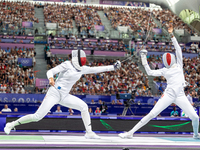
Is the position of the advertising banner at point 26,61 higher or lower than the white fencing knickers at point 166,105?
higher

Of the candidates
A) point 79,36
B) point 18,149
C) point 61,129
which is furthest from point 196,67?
point 18,149

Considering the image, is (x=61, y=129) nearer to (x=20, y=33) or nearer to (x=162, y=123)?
(x=162, y=123)

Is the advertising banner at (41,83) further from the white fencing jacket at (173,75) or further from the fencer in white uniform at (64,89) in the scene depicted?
the white fencing jacket at (173,75)

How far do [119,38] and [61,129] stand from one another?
17.6 metres

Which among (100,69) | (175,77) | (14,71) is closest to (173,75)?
(175,77)

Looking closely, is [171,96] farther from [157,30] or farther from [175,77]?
[157,30]

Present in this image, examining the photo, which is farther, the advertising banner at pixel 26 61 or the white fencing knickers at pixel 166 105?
the advertising banner at pixel 26 61

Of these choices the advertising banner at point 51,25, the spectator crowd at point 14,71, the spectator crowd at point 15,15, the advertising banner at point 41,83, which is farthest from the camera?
the advertising banner at point 51,25

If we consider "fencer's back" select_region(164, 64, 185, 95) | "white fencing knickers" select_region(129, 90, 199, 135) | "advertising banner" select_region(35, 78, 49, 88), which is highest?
"fencer's back" select_region(164, 64, 185, 95)

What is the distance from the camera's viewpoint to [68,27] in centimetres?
2362

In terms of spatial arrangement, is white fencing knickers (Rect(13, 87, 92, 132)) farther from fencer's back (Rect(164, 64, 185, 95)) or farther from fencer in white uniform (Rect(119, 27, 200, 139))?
fencer's back (Rect(164, 64, 185, 95))

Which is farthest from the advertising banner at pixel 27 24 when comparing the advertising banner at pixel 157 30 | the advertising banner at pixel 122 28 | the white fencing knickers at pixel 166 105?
the white fencing knickers at pixel 166 105

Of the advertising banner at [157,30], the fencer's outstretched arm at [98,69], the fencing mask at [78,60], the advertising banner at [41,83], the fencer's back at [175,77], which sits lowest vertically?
the advertising banner at [41,83]

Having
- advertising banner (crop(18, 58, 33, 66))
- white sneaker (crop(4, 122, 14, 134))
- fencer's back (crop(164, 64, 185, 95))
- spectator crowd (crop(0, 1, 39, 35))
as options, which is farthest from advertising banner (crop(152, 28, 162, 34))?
white sneaker (crop(4, 122, 14, 134))
